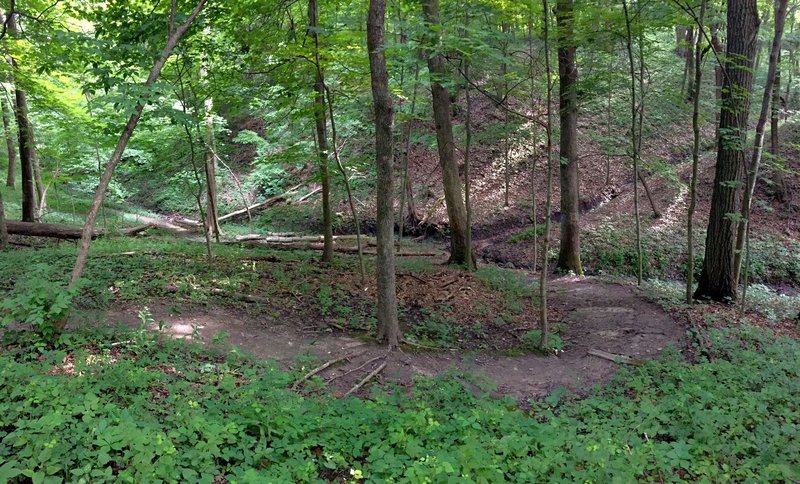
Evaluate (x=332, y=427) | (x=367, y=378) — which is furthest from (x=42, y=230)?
(x=332, y=427)

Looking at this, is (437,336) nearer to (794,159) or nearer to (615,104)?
(794,159)

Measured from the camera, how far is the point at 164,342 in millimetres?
5688

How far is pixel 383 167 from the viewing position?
6.69 meters

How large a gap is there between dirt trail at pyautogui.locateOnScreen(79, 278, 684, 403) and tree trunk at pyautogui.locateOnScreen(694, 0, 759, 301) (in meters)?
1.92

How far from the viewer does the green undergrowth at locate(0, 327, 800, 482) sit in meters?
3.27

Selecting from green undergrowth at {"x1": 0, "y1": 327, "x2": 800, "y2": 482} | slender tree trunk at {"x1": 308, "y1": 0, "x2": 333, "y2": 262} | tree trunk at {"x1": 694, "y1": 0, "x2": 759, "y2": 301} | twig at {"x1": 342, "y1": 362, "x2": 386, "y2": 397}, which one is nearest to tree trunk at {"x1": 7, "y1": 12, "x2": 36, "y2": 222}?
slender tree trunk at {"x1": 308, "y1": 0, "x2": 333, "y2": 262}

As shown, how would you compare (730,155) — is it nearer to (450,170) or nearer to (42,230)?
(450,170)

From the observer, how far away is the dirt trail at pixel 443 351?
636 centimetres

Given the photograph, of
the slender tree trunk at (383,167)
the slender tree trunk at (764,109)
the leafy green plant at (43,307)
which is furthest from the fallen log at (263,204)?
the slender tree trunk at (764,109)

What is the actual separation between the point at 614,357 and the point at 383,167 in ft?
14.7

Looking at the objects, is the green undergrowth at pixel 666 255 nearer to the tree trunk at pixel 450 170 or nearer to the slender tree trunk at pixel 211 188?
the tree trunk at pixel 450 170

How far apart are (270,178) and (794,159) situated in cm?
2181

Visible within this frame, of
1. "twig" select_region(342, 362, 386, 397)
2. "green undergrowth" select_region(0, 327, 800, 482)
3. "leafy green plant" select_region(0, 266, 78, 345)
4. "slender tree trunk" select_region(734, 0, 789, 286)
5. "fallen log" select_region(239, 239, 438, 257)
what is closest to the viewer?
"green undergrowth" select_region(0, 327, 800, 482)

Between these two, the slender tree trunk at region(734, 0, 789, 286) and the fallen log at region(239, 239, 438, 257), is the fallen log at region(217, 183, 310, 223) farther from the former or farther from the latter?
the slender tree trunk at region(734, 0, 789, 286)
